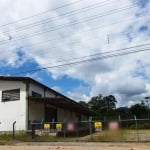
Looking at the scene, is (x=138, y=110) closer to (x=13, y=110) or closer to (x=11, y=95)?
(x=11, y=95)

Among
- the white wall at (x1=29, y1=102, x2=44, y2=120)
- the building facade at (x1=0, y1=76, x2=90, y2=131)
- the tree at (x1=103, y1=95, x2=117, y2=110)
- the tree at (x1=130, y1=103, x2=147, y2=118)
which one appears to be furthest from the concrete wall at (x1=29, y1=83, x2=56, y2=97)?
the tree at (x1=103, y1=95, x2=117, y2=110)

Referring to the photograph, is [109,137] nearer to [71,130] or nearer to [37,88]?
[71,130]

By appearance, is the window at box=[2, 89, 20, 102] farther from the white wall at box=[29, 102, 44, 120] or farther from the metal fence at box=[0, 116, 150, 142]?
the metal fence at box=[0, 116, 150, 142]

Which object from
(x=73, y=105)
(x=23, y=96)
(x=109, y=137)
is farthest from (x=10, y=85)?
(x=109, y=137)

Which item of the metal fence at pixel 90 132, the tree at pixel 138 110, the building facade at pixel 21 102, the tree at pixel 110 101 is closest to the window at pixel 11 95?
the building facade at pixel 21 102

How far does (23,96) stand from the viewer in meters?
32.7

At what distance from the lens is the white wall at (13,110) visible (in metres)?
32.5

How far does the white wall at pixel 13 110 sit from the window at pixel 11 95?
31 centimetres

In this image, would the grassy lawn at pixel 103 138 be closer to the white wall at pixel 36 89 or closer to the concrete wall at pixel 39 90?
the white wall at pixel 36 89

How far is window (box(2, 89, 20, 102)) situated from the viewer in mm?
33312

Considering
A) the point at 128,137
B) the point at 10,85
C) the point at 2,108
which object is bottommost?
the point at 128,137

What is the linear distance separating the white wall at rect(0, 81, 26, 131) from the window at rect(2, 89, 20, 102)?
1.01 ft

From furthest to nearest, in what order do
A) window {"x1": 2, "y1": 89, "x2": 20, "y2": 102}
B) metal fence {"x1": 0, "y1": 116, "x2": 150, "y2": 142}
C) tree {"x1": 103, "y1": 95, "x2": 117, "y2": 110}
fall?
1. tree {"x1": 103, "y1": 95, "x2": 117, "y2": 110}
2. window {"x1": 2, "y1": 89, "x2": 20, "y2": 102}
3. metal fence {"x1": 0, "y1": 116, "x2": 150, "y2": 142}

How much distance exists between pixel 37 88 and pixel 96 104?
6848 centimetres
